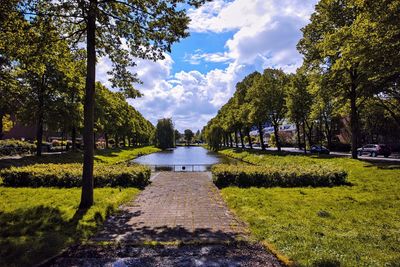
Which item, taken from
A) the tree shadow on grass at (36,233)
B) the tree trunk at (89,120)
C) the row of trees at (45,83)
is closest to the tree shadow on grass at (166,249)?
the tree shadow on grass at (36,233)

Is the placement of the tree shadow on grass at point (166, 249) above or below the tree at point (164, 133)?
below

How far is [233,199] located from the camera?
13016 millimetres

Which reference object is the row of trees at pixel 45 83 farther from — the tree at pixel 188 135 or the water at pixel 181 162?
the tree at pixel 188 135

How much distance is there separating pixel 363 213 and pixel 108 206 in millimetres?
8319

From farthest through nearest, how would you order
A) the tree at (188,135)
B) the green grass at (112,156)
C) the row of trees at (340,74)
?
the tree at (188,135)
the green grass at (112,156)
the row of trees at (340,74)

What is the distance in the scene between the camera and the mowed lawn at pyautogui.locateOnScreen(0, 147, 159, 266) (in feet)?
22.2

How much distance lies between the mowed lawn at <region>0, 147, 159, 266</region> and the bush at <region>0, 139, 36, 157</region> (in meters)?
23.5

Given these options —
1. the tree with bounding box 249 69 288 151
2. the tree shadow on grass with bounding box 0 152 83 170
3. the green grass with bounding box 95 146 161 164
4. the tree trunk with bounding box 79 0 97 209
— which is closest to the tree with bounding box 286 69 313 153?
the tree with bounding box 249 69 288 151

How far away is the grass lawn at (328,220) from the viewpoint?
6.61 metres

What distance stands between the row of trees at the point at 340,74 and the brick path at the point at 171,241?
8.07m

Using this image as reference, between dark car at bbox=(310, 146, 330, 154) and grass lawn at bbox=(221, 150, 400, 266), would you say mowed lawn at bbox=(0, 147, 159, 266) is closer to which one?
grass lawn at bbox=(221, 150, 400, 266)

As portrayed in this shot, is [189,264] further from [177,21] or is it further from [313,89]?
[313,89]

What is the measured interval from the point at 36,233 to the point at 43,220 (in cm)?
128

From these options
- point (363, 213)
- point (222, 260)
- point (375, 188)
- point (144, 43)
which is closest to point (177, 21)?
point (144, 43)
